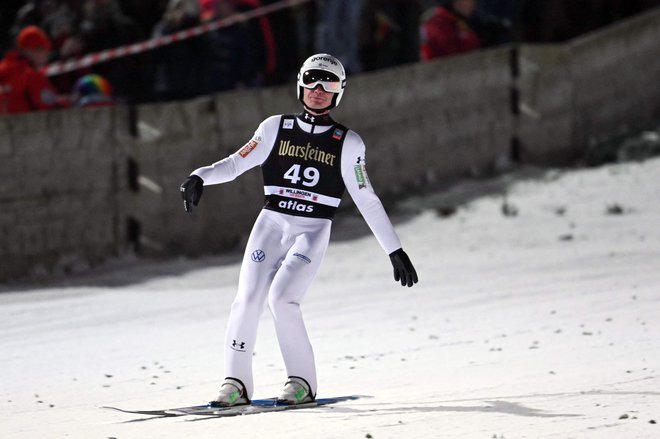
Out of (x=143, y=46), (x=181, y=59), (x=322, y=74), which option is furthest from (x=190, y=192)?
(x=143, y=46)

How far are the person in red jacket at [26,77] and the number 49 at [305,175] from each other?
19.3 feet

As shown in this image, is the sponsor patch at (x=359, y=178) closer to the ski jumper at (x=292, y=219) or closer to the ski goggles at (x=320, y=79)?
the ski jumper at (x=292, y=219)

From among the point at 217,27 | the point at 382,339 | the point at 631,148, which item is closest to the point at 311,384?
the point at 382,339

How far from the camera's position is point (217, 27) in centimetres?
1559

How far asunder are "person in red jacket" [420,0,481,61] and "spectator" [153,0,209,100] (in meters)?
2.86

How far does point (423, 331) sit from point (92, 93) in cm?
533

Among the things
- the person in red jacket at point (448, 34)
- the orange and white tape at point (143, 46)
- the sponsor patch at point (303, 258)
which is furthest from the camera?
the person in red jacket at point (448, 34)

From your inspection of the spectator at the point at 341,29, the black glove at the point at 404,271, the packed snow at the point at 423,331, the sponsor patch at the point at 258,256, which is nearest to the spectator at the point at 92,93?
the packed snow at the point at 423,331

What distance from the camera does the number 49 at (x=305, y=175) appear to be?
8.49 meters

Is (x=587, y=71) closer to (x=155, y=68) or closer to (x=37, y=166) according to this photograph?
(x=155, y=68)

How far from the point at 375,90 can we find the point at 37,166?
13.9 ft

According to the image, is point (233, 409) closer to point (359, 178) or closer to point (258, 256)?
point (258, 256)

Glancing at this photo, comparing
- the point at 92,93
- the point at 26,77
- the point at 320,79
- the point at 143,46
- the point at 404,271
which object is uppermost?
the point at 143,46

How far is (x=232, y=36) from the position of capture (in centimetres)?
1567
